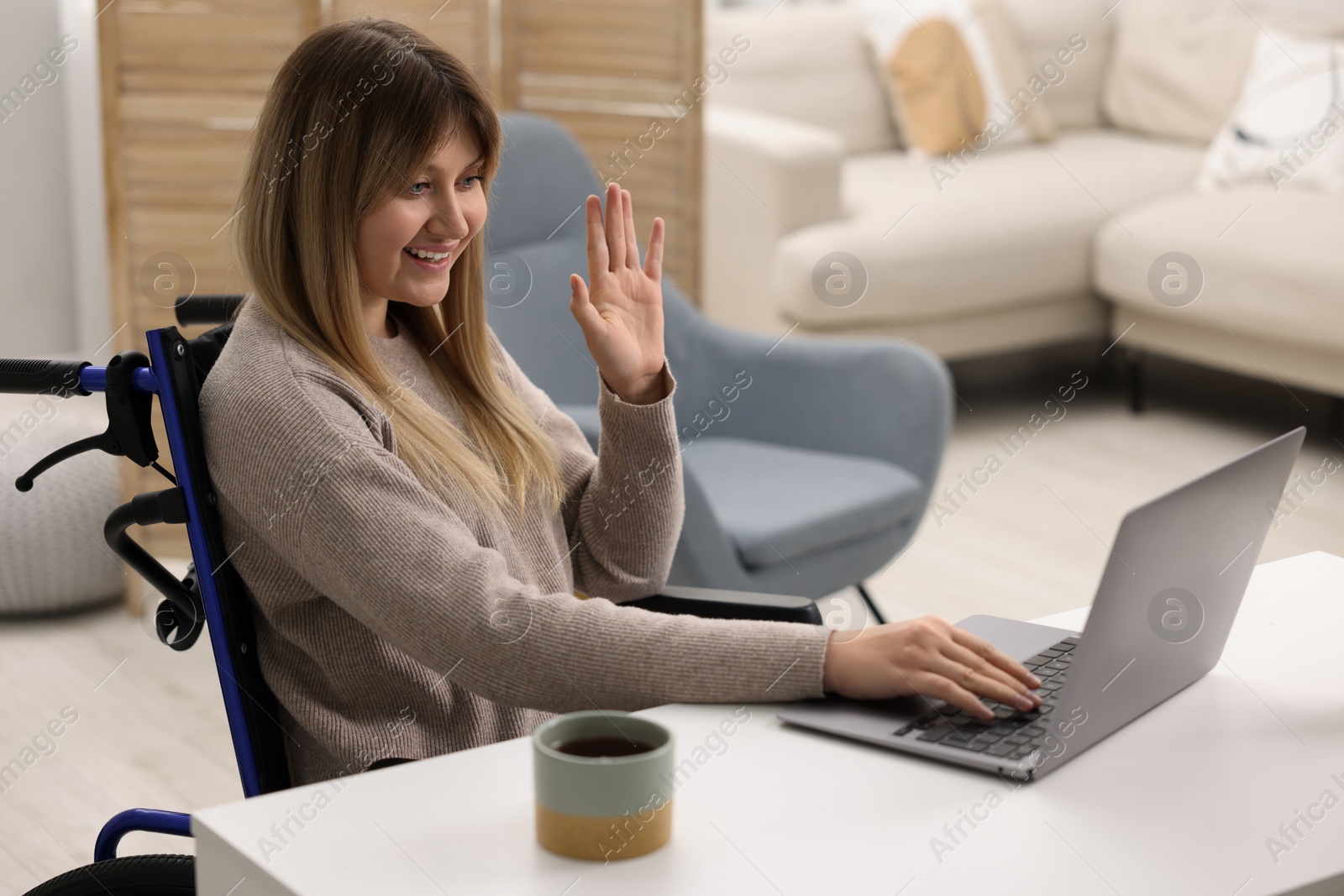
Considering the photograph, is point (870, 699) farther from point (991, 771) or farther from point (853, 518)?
point (853, 518)

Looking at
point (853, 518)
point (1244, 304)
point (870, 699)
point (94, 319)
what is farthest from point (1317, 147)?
point (870, 699)

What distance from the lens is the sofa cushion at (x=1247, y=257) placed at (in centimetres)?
335

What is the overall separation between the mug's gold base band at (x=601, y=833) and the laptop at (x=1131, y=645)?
0.65ft

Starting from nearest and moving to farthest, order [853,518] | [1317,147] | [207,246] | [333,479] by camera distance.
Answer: [333,479], [853,518], [207,246], [1317,147]

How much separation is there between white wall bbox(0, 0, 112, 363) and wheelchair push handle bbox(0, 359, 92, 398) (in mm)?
2112

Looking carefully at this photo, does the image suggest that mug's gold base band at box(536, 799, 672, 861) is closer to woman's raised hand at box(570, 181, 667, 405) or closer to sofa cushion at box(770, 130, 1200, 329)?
woman's raised hand at box(570, 181, 667, 405)

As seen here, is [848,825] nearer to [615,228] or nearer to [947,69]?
[615,228]

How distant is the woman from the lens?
1081mm

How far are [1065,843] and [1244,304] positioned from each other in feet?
9.46

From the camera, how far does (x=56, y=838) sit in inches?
78.5

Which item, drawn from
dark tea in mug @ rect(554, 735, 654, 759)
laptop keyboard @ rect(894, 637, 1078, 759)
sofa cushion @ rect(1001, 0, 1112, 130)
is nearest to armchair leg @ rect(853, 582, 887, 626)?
laptop keyboard @ rect(894, 637, 1078, 759)

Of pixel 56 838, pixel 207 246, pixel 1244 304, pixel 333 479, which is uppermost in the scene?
pixel 333 479

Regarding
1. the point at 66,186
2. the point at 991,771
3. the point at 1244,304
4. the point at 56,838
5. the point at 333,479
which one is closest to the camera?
the point at 991,771

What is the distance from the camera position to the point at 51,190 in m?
3.23
